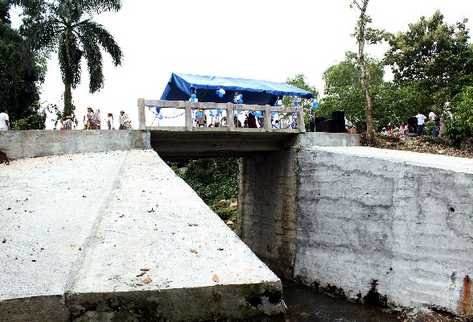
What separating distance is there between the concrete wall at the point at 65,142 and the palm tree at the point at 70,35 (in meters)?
9.68

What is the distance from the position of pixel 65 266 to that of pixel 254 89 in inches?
587

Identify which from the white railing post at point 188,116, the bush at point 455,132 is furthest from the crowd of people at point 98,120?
the bush at point 455,132

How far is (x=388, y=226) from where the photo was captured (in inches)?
489

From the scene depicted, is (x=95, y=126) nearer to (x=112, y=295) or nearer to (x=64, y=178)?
(x=64, y=178)

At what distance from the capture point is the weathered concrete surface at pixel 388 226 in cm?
1059

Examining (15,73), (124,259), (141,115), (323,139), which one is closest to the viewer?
(124,259)

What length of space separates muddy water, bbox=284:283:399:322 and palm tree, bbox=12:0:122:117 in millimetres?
14264

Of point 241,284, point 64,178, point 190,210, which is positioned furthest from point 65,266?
point 64,178

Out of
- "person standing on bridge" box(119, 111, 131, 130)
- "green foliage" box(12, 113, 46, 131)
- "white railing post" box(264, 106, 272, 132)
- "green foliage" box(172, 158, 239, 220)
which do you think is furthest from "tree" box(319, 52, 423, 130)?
"green foliage" box(12, 113, 46, 131)

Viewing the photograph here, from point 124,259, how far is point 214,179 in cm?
2957

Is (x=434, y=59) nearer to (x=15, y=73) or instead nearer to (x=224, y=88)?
(x=224, y=88)

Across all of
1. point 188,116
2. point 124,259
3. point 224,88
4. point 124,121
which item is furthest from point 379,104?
point 124,259

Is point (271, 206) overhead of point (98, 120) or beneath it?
beneath

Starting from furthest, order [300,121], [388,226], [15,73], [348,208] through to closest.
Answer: [15,73]
[300,121]
[348,208]
[388,226]
